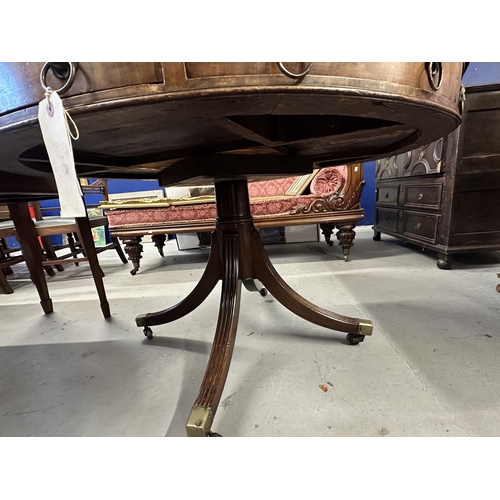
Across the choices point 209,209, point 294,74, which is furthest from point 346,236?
point 294,74

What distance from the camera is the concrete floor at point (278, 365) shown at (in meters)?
0.52

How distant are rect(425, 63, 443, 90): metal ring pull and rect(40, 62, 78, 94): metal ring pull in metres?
0.40

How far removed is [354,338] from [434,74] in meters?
0.64

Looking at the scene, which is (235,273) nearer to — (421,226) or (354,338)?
(354,338)

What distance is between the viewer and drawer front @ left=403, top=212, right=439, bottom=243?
1.43 metres

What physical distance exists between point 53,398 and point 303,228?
2084 millimetres

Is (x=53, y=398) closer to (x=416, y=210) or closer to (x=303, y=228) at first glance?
(x=416, y=210)

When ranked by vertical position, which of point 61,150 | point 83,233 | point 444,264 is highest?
point 61,150

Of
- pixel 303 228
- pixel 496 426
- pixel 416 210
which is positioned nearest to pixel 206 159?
pixel 496 426

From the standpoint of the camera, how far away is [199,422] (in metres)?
0.44

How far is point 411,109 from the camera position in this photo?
0.33m

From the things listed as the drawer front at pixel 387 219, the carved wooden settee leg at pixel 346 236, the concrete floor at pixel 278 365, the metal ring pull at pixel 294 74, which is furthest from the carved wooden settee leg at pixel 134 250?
the drawer front at pixel 387 219

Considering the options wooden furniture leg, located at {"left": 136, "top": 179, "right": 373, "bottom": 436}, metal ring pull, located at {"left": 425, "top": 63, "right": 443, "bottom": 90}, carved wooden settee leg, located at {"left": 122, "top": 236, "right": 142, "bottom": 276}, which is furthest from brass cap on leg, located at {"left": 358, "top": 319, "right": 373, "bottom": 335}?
carved wooden settee leg, located at {"left": 122, "top": 236, "right": 142, "bottom": 276}

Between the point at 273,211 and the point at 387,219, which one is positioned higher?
the point at 273,211
